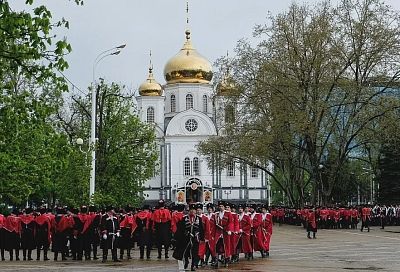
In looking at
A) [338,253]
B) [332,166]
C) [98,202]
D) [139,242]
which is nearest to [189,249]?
[139,242]

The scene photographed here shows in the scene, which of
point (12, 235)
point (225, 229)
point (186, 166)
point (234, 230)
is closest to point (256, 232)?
point (234, 230)

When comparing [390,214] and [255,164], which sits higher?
[255,164]

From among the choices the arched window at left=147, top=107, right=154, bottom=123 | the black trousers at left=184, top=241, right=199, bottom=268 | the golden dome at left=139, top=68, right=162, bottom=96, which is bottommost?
the black trousers at left=184, top=241, right=199, bottom=268

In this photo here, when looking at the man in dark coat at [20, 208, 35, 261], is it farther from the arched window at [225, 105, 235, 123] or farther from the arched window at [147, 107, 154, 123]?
the arched window at [147, 107, 154, 123]

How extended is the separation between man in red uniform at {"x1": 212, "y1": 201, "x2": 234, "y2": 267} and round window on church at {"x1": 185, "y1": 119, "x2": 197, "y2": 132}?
221ft

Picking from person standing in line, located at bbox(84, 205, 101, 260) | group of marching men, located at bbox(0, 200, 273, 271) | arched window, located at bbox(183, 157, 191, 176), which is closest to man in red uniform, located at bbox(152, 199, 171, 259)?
group of marching men, located at bbox(0, 200, 273, 271)

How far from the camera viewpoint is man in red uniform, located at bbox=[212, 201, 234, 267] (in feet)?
64.9

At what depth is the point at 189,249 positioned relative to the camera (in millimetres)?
18484

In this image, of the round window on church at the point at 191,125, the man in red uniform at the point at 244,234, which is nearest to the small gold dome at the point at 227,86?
the man in red uniform at the point at 244,234

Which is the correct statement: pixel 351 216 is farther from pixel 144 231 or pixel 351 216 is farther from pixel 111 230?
pixel 111 230

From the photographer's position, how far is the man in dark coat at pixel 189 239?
18406mm

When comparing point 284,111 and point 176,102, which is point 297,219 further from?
point 176,102

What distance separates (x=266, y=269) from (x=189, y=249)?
2.02 meters

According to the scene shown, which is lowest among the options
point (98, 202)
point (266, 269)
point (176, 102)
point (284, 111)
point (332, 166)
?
point (266, 269)
